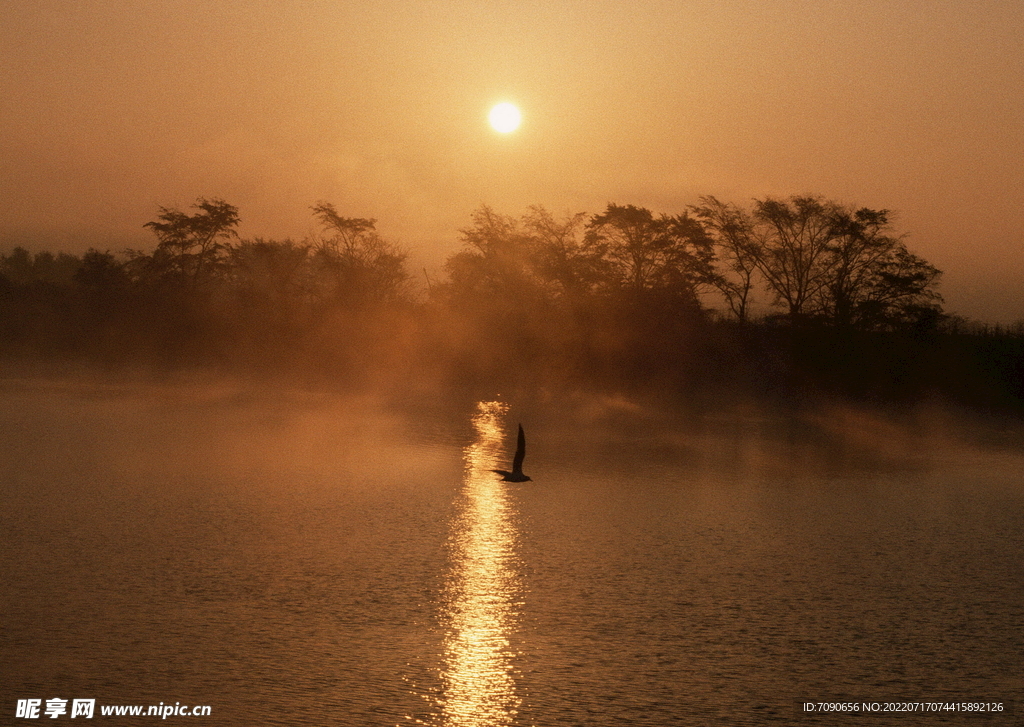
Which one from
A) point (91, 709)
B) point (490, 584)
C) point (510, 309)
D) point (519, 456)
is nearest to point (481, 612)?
point (490, 584)

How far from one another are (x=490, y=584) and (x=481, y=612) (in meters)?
0.75

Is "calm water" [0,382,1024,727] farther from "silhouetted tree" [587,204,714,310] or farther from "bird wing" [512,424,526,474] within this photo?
"silhouetted tree" [587,204,714,310]

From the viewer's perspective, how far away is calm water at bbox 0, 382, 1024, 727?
5.42 meters

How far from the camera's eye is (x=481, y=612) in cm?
682

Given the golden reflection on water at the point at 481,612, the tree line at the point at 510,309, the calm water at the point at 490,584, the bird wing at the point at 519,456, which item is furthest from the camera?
the tree line at the point at 510,309

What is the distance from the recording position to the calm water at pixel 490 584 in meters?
5.42

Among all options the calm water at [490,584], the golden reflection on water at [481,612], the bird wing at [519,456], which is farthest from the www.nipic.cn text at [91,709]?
the bird wing at [519,456]

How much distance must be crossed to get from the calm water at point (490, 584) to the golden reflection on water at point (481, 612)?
24 millimetres

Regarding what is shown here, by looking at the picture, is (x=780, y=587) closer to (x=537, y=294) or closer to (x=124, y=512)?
(x=124, y=512)

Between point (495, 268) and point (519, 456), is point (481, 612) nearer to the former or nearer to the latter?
point (519, 456)

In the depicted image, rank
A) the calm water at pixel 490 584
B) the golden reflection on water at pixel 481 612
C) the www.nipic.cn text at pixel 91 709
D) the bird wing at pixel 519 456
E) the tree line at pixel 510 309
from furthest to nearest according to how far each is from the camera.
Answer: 1. the tree line at pixel 510 309
2. the bird wing at pixel 519 456
3. the calm water at pixel 490 584
4. the golden reflection on water at pixel 481 612
5. the www.nipic.cn text at pixel 91 709

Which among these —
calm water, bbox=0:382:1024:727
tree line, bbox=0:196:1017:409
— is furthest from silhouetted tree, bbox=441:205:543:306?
calm water, bbox=0:382:1024:727

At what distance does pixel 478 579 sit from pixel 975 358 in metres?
30.8

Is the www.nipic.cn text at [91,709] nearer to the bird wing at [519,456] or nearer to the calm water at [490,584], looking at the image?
the calm water at [490,584]
